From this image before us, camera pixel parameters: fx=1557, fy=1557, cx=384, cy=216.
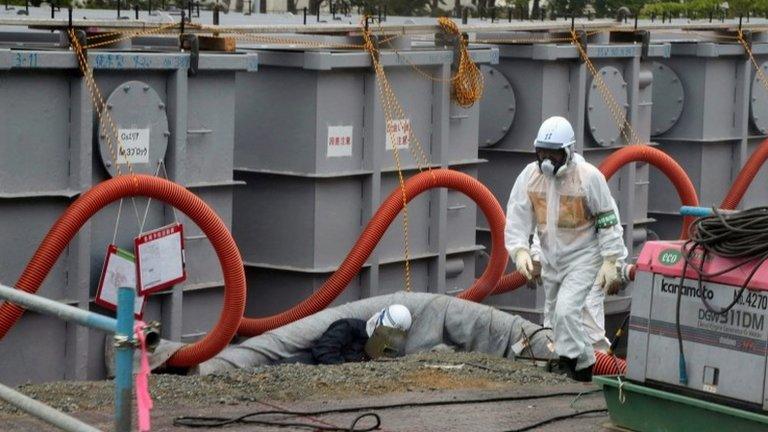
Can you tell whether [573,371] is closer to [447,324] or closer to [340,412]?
[447,324]

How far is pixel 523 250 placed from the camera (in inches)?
403

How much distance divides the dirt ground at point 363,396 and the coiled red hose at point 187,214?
540 millimetres

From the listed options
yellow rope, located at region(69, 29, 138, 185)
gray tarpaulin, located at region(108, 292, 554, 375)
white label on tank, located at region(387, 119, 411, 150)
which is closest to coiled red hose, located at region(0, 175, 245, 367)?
A: yellow rope, located at region(69, 29, 138, 185)

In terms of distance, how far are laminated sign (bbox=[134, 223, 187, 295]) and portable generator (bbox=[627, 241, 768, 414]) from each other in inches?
137

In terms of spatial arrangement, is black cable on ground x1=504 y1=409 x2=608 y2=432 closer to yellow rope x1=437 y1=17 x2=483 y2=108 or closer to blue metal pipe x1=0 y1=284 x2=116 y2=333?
blue metal pipe x1=0 y1=284 x2=116 y2=333

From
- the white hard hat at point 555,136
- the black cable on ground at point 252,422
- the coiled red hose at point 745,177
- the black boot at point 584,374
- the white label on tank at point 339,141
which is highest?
the white hard hat at point 555,136

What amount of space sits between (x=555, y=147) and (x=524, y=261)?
0.79 metres

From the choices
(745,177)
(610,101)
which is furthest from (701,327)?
(745,177)

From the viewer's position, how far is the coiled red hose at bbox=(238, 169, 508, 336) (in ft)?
37.2

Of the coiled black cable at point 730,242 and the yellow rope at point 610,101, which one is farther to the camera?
the yellow rope at point 610,101

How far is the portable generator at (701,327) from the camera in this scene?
23.9 ft

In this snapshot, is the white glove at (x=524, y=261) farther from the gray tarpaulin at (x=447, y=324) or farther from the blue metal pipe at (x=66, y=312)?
the blue metal pipe at (x=66, y=312)

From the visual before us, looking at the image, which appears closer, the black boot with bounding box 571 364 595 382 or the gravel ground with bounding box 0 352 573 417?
the gravel ground with bounding box 0 352 573 417

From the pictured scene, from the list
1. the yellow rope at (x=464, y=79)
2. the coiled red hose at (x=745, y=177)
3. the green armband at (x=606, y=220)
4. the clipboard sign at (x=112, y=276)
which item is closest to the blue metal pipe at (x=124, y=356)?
the clipboard sign at (x=112, y=276)
